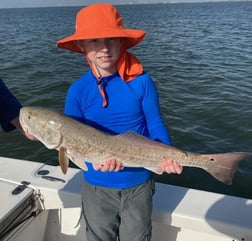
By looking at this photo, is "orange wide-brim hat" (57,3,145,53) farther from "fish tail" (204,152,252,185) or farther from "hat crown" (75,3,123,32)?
"fish tail" (204,152,252,185)

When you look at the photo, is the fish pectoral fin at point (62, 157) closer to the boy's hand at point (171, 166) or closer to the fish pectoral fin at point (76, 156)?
the fish pectoral fin at point (76, 156)

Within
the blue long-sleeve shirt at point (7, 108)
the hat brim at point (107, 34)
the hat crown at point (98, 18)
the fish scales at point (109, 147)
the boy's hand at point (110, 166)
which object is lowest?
the boy's hand at point (110, 166)

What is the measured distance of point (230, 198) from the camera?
349 cm

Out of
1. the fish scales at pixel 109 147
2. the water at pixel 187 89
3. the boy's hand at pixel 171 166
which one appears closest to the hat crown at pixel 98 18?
the fish scales at pixel 109 147

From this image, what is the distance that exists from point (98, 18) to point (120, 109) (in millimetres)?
762

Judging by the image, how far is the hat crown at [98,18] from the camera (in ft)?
9.22

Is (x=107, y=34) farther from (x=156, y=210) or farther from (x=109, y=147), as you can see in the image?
(x=156, y=210)

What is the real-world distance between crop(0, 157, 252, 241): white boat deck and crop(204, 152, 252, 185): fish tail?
573 millimetres

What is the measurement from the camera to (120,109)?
2941mm

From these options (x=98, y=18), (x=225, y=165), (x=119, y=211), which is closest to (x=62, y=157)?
(x=119, y=211)

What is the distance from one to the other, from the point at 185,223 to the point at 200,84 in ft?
34.1

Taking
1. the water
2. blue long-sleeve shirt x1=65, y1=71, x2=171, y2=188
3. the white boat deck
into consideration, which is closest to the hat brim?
blue long-sleeve shirt x1=65, y1=71, x2=171, y2=188

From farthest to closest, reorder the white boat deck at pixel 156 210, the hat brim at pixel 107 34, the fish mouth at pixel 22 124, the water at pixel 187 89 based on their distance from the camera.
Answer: the water at pixel 187 89, the white boat deck at pixel 156 210, the fish mouth at pixel 22 124, the hat brim at pixel 107 34

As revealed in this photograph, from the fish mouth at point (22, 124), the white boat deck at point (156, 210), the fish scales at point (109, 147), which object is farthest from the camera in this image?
the white boat deck at point (156, 210)
